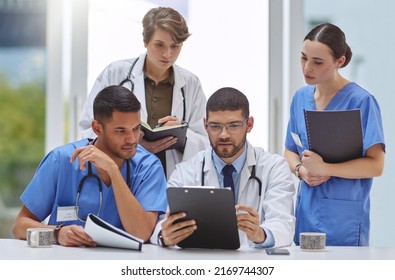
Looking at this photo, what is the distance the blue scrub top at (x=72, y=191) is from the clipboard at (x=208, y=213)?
42 centimetres

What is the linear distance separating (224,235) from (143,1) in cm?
227

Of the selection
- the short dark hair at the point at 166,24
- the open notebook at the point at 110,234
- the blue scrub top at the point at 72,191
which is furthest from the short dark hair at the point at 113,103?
the open notebook at the point at 110,234

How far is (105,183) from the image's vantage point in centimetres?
280

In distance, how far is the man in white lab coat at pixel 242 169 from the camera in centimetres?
269

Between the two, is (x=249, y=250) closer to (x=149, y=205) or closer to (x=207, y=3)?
(x=149, y=205)

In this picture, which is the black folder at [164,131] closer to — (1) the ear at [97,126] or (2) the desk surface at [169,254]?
(1) the ear at [97,126]

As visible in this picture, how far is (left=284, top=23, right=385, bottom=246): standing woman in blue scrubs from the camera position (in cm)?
299

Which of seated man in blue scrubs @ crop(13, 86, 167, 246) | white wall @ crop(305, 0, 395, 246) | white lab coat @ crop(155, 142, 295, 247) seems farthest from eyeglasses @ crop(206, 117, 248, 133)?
white wall @ crop(305, 0, 395, 246)

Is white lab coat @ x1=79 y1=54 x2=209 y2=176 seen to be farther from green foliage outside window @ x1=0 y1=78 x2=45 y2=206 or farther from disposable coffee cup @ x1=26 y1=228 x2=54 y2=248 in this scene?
green foliage outside window @ x1=0 y1=78 x2=45 y2=206

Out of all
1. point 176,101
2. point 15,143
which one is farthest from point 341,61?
point 15,143

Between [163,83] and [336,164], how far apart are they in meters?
0.95

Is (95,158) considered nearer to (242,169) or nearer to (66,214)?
(66,214)

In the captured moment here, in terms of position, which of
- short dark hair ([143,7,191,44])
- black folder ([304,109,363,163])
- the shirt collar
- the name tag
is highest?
short dark hair ([143,7,191,44])

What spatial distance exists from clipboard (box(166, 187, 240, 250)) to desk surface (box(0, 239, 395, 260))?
0.04 m
